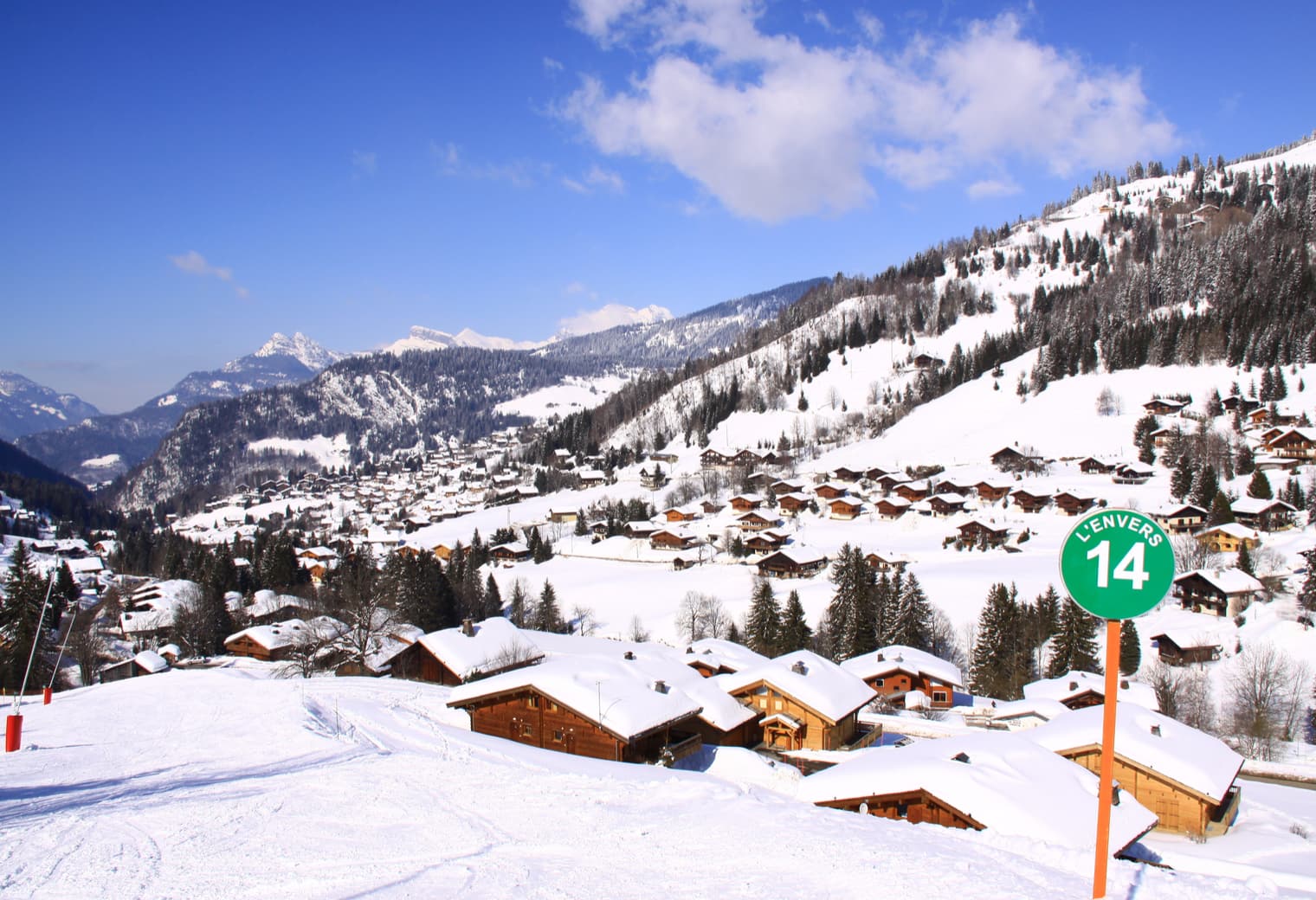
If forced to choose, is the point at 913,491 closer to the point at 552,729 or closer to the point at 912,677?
the point at 912,677

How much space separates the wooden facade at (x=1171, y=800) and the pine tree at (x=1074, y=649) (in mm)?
15996

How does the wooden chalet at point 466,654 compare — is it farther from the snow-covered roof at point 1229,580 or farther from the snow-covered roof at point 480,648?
the snow-covered roof at point 1229,580

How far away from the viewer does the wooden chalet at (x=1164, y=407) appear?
78562mm

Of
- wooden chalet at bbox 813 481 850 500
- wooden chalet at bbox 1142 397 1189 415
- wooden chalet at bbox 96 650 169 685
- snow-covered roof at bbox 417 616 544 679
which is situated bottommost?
wooden chalet at bbox 96 650 169 685

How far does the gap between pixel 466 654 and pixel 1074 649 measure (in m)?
28.6

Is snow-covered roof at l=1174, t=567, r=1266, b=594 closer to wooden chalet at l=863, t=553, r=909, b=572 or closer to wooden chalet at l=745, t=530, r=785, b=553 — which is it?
wooden chalet at l=863, t=553, r=909, b=572

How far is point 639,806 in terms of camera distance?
34.7ft

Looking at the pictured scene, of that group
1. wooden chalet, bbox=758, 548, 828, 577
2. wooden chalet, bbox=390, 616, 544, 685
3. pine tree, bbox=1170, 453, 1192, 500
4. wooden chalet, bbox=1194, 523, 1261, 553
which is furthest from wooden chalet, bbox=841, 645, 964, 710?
pine tree, bbox=1170, 453, 1192, 500

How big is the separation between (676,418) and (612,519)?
6626 cm

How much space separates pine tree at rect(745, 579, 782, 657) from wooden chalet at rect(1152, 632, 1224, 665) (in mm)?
18807

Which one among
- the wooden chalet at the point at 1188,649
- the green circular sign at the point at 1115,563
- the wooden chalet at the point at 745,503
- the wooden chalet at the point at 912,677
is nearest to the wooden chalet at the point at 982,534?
the wooden chalet at the point at 1188,649

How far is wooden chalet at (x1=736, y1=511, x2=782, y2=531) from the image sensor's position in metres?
67.8

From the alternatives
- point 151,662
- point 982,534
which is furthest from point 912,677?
point 151,662

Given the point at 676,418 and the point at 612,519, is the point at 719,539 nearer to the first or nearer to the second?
the point at 612,519
